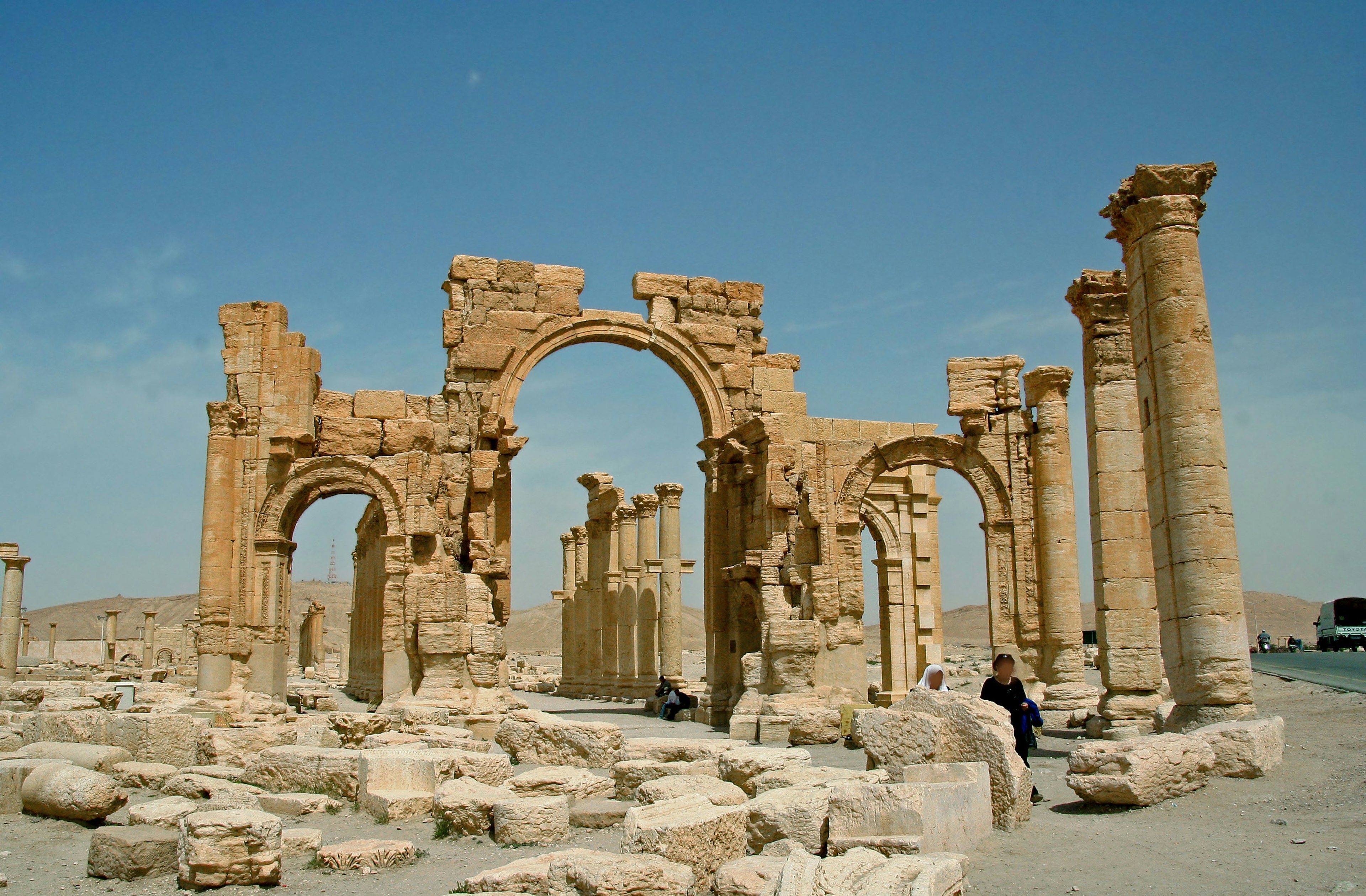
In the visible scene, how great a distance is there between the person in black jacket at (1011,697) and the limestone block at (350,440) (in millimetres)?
11437

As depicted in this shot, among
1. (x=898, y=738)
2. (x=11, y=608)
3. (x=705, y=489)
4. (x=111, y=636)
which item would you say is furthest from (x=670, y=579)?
(x=111, y=636)

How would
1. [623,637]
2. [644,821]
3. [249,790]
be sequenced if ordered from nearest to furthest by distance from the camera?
[644,821], [249,790], [623,637]

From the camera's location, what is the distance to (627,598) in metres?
27.2

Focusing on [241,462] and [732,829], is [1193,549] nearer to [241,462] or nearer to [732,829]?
[732,829]

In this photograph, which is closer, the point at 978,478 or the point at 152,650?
the point at 978,478

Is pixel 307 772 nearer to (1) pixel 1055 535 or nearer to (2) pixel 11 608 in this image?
(1) pixel 1055 535

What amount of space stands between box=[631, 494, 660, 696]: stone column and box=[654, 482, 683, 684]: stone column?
1.04 feet

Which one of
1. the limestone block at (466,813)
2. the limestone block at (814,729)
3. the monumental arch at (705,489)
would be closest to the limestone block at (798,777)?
the limestone block at (466,813)

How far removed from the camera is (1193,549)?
10461 mm

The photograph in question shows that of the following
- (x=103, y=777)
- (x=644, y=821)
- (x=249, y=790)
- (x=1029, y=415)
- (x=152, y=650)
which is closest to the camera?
(x=644, y=821)

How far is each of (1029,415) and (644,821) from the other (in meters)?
12.9

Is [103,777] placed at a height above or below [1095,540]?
below

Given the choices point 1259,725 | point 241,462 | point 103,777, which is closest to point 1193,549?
point 1259,725

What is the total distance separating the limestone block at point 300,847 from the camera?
7496 millimetres
